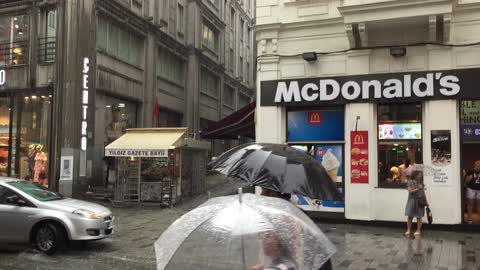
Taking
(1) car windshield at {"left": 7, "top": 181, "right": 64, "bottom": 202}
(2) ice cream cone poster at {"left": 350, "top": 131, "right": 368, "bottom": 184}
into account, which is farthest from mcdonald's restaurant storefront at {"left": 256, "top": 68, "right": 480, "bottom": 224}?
(1) car windshield at {"left": 7, "top": 181, "right": 64, "bottom": 202}

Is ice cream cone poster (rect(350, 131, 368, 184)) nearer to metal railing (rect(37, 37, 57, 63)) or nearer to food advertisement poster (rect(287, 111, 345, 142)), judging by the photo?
food advertisement poster (rect(287, 111, 345, 142))

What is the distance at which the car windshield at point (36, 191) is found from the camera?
34.2ft

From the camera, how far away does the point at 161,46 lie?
2905cm

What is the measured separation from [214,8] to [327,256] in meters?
36.3

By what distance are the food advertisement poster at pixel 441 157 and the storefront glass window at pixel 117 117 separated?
608 inches

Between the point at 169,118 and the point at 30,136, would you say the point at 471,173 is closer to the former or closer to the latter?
the point at 30,136

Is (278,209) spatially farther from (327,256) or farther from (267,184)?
(267,184)

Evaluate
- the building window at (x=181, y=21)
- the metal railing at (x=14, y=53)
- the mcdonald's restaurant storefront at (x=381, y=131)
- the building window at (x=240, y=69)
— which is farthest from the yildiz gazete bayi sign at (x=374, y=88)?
the building window at (x=240, y=69)

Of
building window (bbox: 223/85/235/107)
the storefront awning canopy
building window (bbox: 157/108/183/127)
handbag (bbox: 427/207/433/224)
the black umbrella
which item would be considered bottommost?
handbag (bbox: 427/207/433/224)

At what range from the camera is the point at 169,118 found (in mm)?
31422

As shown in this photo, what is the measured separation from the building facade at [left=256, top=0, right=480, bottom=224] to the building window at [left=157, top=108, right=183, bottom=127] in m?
16.0

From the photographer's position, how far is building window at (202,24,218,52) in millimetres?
36303

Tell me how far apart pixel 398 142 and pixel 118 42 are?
1614 cm

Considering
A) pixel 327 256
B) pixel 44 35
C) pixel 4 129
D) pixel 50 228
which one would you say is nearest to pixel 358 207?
pixel 50 228
